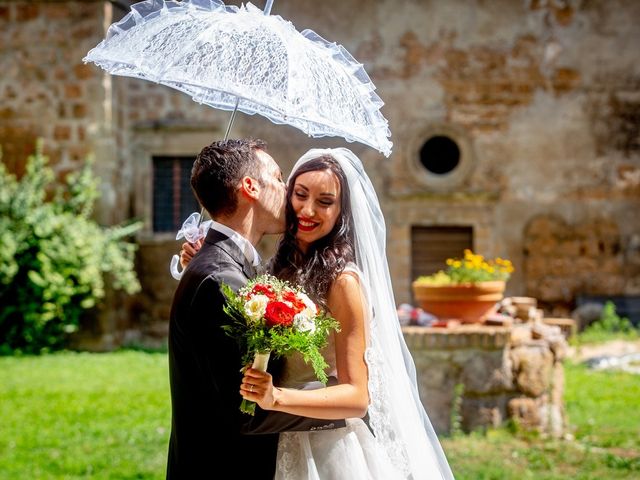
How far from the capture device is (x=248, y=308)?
246 cm

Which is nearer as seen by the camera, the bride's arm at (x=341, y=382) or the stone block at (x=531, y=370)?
the bride's arm at (x=341, y=382)

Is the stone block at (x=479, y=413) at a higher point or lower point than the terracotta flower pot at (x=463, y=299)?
A: lower

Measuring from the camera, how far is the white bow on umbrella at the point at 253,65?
2992 millimetres

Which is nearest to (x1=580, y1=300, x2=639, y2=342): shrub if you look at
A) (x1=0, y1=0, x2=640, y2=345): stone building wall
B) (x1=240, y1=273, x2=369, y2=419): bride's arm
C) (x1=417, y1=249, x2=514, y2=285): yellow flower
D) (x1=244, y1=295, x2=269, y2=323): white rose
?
(x1=0, y1=0, x2=640, y2=345): stone building wall

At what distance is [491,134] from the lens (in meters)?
14.6

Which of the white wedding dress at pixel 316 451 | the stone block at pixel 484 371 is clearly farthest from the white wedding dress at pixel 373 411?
the stone block at pixel 484 371

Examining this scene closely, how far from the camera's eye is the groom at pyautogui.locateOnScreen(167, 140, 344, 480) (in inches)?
104

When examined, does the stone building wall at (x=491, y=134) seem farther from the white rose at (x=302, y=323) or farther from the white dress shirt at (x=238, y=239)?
the white rose at (x=302, y=323)

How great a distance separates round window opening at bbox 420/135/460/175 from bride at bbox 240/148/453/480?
11.5 meters

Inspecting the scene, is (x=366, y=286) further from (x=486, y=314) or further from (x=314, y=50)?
(x=486, y=314)

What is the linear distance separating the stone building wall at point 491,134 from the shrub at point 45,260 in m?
1.10

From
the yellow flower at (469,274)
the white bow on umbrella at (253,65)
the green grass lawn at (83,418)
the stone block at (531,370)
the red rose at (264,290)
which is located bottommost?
the green grass lawn at (83,418)

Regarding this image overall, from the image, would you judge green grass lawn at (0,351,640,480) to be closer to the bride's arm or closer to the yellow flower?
the yellow flower

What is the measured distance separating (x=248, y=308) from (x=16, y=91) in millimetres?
12658
